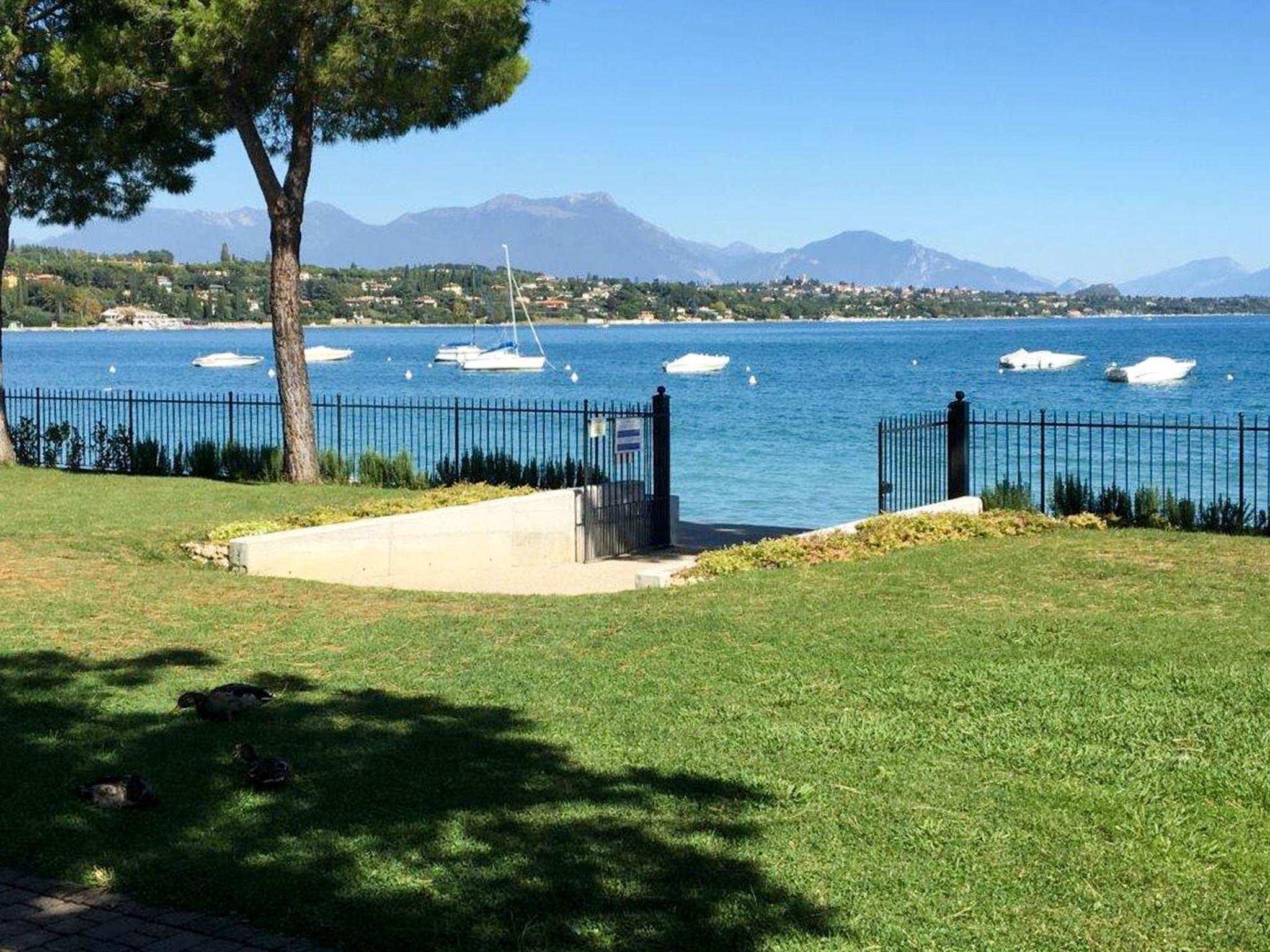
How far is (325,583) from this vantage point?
41.7 feet

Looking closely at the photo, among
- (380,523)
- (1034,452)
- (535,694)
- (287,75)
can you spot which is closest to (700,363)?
(1034,452)

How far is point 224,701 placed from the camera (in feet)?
25.5

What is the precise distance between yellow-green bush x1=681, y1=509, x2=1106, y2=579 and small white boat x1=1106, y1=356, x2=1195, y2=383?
2630 inches

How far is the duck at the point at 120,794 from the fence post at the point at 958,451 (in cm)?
1375

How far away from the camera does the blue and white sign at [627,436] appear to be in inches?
703

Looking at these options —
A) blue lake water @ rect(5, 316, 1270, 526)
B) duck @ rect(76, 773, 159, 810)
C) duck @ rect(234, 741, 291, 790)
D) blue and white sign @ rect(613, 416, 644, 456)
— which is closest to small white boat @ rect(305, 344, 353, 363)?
blue lake water @ rect(5, 316, 1270, 526)

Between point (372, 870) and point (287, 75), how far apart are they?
17.6 meters

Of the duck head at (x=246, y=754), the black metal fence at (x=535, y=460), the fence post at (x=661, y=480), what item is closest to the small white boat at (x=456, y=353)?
the black metal fence at (x=535, y=460)

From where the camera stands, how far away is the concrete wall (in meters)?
14.2

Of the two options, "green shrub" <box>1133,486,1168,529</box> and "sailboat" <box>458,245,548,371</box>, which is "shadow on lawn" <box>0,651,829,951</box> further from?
"sailboat" <box>458,245,548,371</box>

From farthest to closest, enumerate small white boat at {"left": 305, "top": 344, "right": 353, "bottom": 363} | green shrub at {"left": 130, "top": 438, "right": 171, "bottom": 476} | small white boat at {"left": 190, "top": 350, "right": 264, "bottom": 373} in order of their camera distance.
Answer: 1. small white boat at {"left": 305, "top": 344, "right": 353, "bottom": 363}
2. small white boat at {"left": 190, "top": 350, "right": 264, "bottom": 373}
3. green shrub at {"left": 130, "top": 438, "right": 171, "bottom": 476}

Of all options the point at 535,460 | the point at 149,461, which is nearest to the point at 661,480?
the point at 535,460

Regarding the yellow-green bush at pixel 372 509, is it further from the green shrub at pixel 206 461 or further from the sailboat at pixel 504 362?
the sailboat at pixel 504 362

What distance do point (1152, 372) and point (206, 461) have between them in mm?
65777
